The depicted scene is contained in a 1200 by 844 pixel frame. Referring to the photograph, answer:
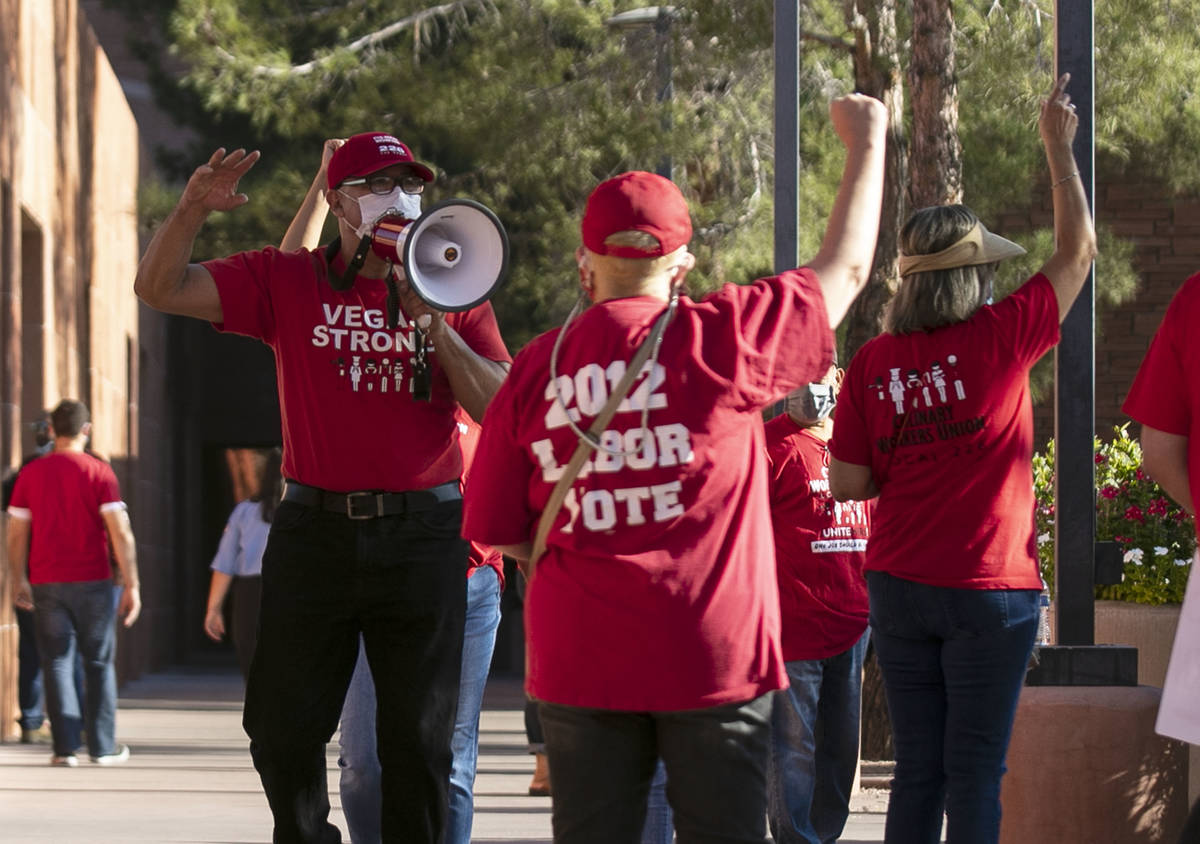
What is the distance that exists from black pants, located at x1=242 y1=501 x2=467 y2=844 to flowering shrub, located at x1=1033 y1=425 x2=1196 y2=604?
4.17 meters

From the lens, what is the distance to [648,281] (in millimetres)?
4031

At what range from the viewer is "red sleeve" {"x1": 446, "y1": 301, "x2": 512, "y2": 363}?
16.7ft

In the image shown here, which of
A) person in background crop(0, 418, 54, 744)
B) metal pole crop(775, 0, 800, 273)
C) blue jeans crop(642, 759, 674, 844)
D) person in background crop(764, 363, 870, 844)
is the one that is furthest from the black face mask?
person in background crop(0, 418, 54, 744)

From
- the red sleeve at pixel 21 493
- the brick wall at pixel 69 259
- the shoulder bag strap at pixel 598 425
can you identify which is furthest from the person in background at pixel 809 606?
the brick wall at pixel 69 259

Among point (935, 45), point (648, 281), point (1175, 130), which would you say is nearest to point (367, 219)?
point (648, 281)

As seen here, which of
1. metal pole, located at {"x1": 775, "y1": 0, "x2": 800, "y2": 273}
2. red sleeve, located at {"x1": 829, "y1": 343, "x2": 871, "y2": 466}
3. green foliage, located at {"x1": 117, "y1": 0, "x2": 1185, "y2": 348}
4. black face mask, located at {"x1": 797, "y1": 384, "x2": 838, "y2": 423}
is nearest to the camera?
red sleeve, located at {"x1": 829, "y1": 343, "x2": 871, "y2": 466}

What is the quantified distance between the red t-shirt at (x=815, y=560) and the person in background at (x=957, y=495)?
1.31 metres

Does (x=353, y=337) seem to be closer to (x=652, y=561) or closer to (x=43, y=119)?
(x=652, y=561)

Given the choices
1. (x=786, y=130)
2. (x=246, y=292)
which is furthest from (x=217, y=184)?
(x=786, y=130)

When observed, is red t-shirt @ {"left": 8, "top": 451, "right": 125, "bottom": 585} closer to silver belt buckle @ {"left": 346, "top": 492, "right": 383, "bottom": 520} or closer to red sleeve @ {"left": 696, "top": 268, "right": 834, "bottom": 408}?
silver belt buckle @ {"left": 346, "top": 492, "right": 383, "bottom": 520}

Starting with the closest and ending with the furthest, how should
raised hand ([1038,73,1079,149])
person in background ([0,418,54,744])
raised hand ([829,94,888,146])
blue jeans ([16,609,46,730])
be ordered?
raised hand ([829,94,888,146])
raised hand ([1038,73,1079,149])
person in background ([0,418,54,744])
blue jeans ([16,609,46,730])

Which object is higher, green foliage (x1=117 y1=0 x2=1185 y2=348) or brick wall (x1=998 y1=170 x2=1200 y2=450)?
green foliage (x1=117 y1=0 x2=1185 y2=348)

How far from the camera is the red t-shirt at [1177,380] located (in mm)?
4414

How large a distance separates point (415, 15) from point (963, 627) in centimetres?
1357
